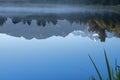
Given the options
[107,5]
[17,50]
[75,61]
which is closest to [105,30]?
[17,50]

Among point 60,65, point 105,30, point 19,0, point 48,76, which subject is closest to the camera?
point 48,76

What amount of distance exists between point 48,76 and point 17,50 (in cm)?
663

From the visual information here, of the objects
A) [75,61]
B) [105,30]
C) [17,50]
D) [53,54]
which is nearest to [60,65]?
[75,61]

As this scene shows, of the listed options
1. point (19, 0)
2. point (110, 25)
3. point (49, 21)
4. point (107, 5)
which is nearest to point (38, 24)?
point (49, 21)

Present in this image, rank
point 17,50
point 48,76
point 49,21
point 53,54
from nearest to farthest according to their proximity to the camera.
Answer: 1. point 48,76
2. point 53,54
3. point 17,50
4. point 49,21

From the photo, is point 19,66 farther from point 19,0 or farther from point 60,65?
point 19,0

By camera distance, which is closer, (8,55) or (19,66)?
(19,66)

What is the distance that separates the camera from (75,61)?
48.4ft

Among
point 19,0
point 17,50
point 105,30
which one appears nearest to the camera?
point 17,50

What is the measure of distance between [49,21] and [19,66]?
21.1 m

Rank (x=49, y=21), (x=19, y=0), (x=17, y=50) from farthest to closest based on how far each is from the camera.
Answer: (x=19, y=0), (x=49, y=21), (x=17, y=50)

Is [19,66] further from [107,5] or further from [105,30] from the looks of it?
[107,5]

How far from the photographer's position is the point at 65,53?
669 inches

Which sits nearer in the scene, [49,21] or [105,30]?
[105,30]
